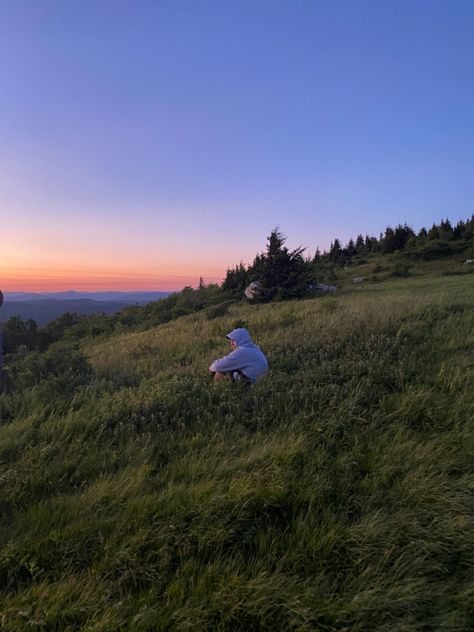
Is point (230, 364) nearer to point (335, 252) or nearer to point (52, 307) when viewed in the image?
point (335, 252)

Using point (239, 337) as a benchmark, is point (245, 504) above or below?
below

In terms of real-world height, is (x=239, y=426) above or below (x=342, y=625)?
above

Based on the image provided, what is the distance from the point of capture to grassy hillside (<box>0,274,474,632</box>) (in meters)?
2.23

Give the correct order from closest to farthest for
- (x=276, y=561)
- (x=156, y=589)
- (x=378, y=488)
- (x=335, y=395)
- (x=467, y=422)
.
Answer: (x=156, y=589) → (x=276, y=561) → (x=378, y=488) → (x=467, y=422) → (x=335, y=395)

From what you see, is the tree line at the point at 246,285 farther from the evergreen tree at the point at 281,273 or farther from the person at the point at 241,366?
the person at the point at 241,366

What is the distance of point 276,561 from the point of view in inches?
99.5

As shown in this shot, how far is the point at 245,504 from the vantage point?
9.59 feet

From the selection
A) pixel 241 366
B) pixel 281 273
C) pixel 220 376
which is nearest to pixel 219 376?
pixel 220 376

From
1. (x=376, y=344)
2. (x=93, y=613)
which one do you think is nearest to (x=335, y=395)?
(x=376, y=344)

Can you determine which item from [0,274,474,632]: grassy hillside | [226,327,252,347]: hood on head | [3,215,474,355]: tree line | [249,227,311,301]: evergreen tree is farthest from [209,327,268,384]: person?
[249,227,311,301]: evergreen tree

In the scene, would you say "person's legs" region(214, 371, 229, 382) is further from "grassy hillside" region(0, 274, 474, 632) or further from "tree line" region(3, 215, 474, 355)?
"tree line" region(3, 215, 474, 355)

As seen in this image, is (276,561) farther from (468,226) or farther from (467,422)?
(468,226)

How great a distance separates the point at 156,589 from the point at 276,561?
684 mm

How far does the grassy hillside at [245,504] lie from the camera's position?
87.8 inches
